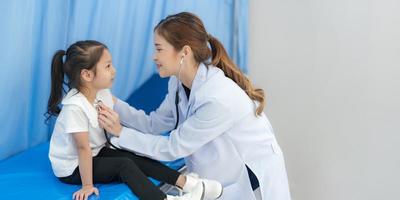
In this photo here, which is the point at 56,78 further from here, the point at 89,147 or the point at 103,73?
the point at 89,147

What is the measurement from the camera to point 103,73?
1.61m

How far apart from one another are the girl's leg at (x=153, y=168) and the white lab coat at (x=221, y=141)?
0.10ft

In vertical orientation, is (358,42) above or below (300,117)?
above

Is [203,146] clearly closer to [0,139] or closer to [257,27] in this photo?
[0,139]

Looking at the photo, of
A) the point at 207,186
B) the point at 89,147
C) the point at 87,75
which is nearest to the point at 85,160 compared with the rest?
the point at 89,147

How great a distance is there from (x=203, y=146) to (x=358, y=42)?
1261 millimetres

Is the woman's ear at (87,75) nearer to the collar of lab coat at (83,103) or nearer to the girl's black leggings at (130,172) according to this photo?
the collar of lab coat at (83,103)

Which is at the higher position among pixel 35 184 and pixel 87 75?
pixel 87 75

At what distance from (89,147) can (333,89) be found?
1600 millimetres

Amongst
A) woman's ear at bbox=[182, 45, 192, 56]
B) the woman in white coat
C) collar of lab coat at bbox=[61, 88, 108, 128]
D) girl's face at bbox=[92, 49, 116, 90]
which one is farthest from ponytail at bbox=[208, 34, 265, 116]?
collar of lab coat at bbox=[61, 88, 108, 128]

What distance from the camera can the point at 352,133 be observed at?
258 cm

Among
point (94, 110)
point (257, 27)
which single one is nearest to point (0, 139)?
point (94, 110)

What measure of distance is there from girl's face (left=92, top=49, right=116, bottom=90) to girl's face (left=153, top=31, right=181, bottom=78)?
0.19 meters

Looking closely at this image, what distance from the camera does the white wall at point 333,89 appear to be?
2.45 m
